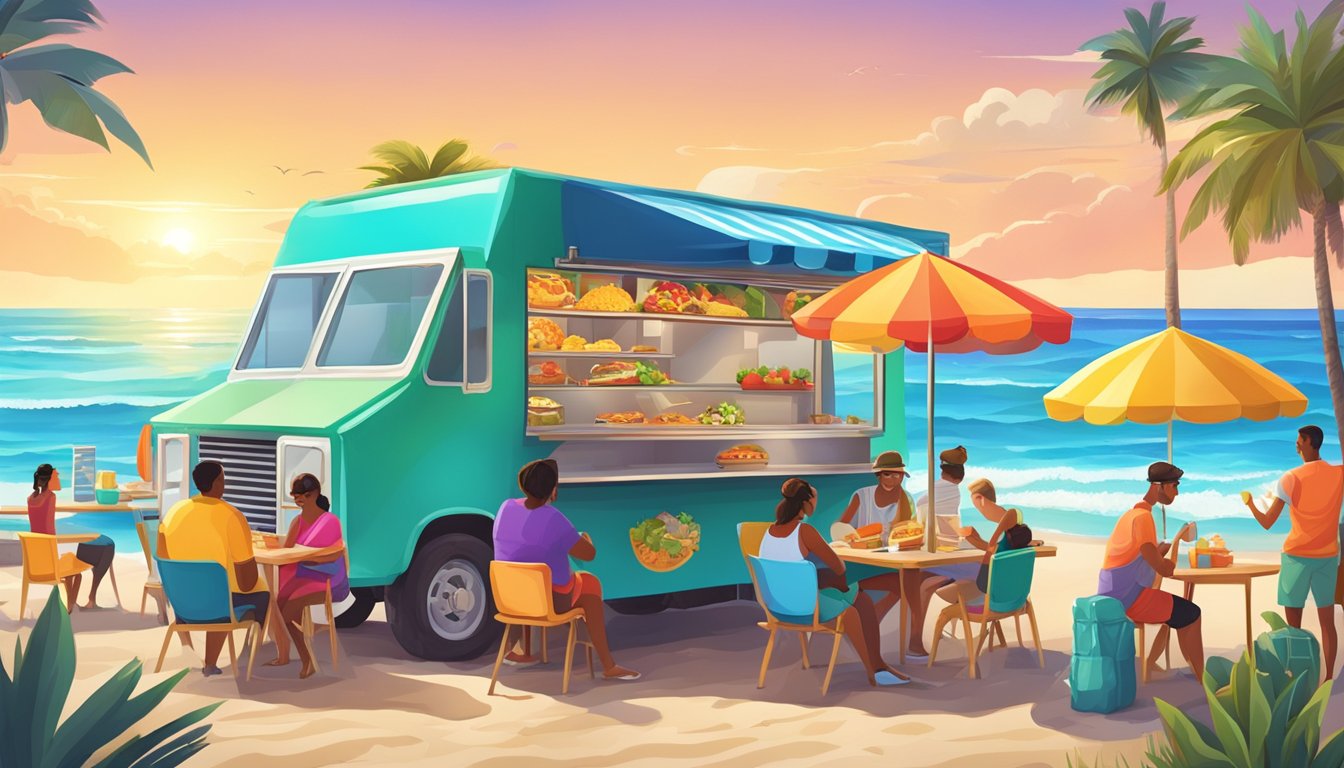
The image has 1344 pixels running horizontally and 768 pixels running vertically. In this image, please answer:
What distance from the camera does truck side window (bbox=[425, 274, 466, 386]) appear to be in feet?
28.1

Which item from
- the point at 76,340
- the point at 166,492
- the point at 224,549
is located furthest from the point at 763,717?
the point at 76,340

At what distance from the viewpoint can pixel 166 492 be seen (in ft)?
30.2

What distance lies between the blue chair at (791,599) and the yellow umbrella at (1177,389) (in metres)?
1.62

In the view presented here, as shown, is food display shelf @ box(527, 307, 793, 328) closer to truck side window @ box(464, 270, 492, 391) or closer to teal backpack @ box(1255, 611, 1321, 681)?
truck side window @ box(464, 270, 492, 391)

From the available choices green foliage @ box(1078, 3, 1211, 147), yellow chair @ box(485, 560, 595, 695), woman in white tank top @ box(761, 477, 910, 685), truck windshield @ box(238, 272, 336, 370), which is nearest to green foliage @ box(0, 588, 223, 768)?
yellow chair @ box(485, 560, 595, 695)

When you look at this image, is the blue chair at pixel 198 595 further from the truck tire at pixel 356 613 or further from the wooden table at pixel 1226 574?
the wooden table at pixel 1226 574

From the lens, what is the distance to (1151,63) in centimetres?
2870

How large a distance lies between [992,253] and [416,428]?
1436 inches

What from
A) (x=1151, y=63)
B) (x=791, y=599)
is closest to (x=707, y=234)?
(x=791, y=599)

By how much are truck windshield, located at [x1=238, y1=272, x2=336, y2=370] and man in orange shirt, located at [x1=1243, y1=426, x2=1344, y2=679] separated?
5.73 m

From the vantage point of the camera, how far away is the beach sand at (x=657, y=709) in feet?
20.8

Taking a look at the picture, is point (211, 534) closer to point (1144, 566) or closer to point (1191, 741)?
point (1144, 566)

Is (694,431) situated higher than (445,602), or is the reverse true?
(694,431)

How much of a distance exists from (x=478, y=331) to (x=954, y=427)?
31.0m
